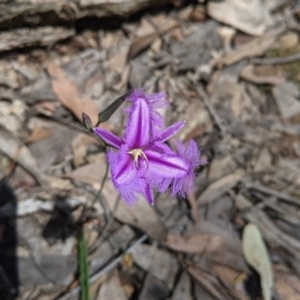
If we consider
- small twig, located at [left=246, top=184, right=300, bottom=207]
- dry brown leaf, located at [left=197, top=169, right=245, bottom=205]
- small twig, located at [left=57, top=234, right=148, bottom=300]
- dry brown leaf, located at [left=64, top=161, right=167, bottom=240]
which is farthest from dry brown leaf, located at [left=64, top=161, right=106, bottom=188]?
small twig, located at [left=246, top=184, right=300, bottom=207]

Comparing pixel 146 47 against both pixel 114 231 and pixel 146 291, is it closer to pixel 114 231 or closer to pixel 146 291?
pixel 114 231

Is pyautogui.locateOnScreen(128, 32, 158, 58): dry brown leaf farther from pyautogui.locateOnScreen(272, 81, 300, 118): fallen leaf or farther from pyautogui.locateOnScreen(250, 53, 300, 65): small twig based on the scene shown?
pyautogui.locateOnScreen(272, 81, 300, 118): fallen leaf

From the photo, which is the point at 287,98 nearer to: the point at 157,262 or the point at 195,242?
the point at 195,242

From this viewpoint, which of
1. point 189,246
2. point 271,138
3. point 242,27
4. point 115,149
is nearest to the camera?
point 115,149

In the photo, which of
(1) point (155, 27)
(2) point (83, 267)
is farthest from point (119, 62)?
(2) point (83, 267)

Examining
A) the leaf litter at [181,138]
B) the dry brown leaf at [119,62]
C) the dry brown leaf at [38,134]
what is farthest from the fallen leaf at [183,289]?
the dry brown leaf at [119,62]

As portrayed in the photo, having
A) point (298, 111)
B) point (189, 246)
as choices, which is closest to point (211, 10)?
point (298, 111)

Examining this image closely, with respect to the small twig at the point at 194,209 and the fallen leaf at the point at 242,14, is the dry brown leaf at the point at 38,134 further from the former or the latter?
the fallen leaf at the point at 242,14
